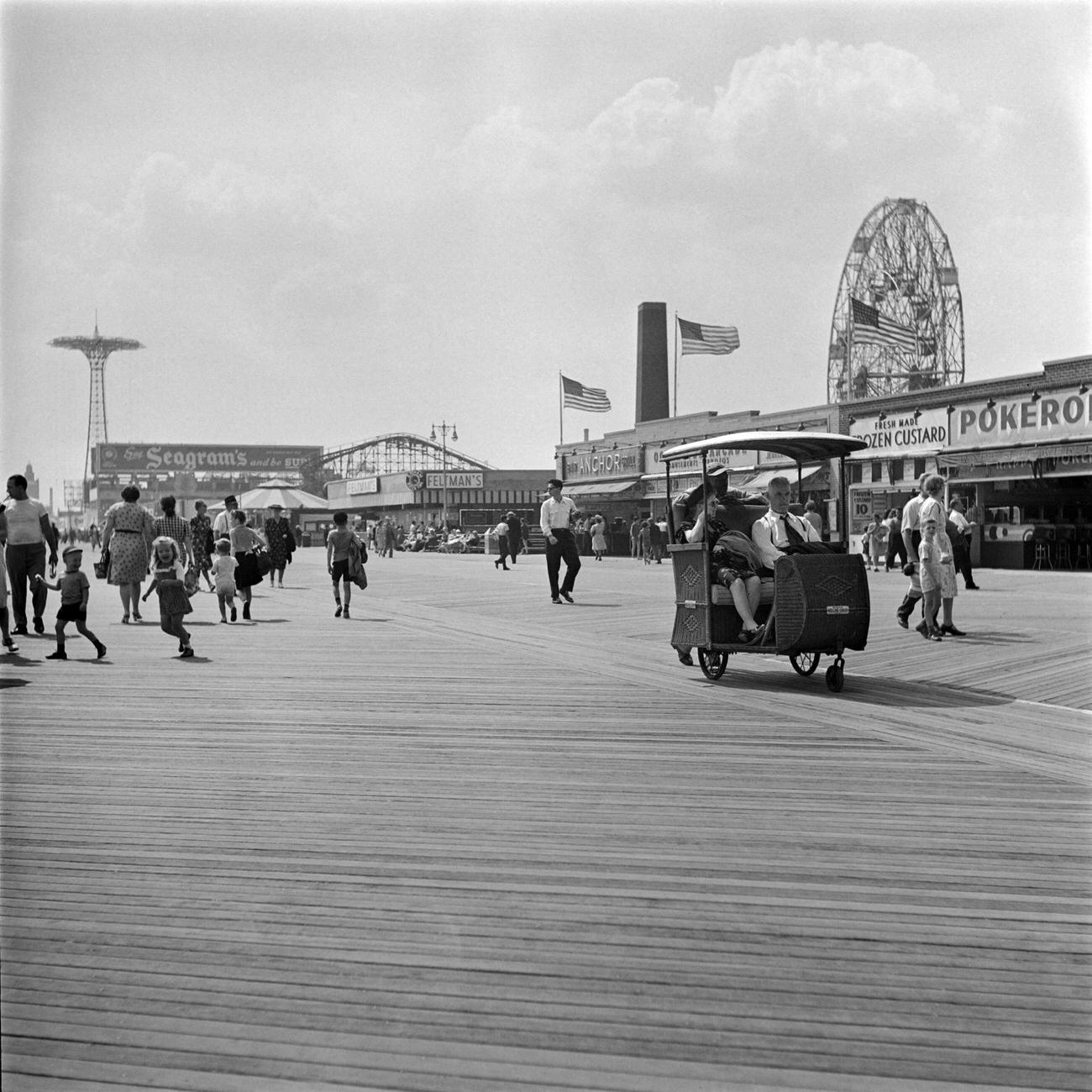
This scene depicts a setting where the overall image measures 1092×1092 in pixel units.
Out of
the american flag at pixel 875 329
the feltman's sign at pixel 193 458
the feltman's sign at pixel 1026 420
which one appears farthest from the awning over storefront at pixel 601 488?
the feltman's sign at pixel 193 458

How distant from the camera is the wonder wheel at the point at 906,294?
41781mm

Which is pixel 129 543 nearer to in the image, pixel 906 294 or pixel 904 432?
pixel 904 432

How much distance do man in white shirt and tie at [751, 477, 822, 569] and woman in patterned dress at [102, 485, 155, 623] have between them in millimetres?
8498

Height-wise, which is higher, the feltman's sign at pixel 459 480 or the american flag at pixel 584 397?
the american flag at pixel 584 397

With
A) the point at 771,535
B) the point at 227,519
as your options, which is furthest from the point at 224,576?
the point at 771,535

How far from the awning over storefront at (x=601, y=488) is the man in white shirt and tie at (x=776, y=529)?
130 feet

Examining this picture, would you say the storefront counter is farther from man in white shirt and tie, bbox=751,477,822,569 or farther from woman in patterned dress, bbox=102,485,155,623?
man in white shirt and tie, bbox=751,477,822,569

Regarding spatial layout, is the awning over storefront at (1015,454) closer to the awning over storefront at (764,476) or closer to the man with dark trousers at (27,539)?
the awning over storefront at (764,476)

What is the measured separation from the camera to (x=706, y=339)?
147ft

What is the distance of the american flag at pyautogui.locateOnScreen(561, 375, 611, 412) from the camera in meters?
52.2

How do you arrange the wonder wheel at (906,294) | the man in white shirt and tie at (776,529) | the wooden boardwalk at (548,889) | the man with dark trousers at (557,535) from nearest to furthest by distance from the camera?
the wooden boardwalk at (548,889)
the man in white shirt and tie at (776,529)
the man with dark trousers at (557,535)
the wonder wheel at (906,294)

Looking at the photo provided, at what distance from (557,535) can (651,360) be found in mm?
53095

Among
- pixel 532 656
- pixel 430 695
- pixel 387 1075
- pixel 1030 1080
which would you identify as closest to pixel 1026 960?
pixel 1030 1080

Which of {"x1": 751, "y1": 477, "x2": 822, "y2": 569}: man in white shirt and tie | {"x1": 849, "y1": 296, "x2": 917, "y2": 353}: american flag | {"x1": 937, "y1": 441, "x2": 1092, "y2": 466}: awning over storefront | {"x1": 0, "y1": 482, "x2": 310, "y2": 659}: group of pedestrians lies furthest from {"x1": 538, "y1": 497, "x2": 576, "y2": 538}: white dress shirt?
{"x1": 849, "y1": 296, "x2": 917, "y2": 353}: american flag
